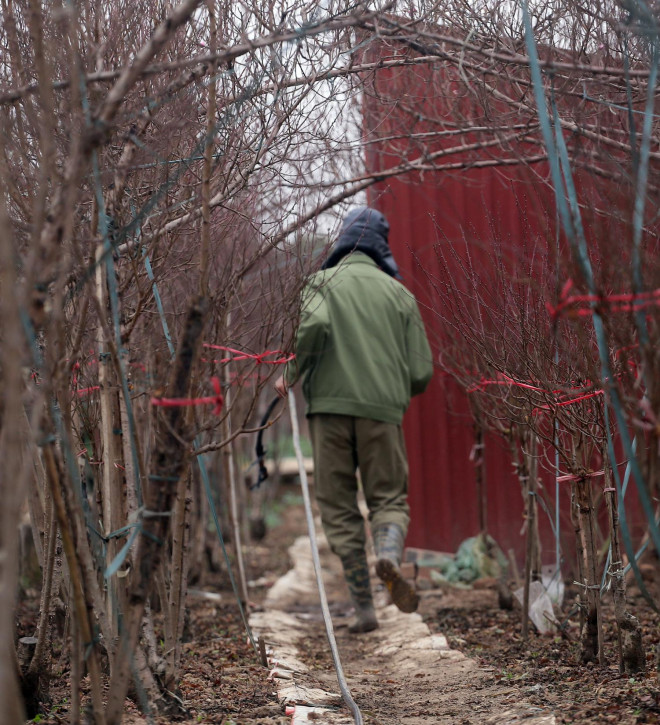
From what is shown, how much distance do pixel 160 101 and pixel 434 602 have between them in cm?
406

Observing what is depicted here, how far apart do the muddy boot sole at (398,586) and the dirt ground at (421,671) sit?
0.62 ft

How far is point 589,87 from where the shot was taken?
11.6ft

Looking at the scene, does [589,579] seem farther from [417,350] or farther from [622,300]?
[417,350]

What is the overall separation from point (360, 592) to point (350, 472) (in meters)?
0.70

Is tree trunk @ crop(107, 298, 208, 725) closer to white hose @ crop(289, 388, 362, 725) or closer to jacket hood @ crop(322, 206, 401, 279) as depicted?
white hose @ crop(289, 388, 362, 725)

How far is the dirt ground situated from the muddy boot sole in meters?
0.19

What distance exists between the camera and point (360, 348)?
5.09 metres

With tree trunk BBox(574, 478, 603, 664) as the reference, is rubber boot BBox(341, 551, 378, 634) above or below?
below

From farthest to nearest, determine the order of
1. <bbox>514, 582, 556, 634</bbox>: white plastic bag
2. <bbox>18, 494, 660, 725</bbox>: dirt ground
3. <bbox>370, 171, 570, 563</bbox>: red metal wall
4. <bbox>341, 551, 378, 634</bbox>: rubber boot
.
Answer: <bbox>370, 171, 570, 563</bbox>: red metal wall, <bbox>341, 551, 378, 634</bbox>: rubber boot, <bbox>514, 582, 556, 634</bbox>: white plastic bag, <bbox>18, 494, 660, 725</bbox>: dirt ground

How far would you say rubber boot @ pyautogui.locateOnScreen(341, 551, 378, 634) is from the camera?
5008 mm

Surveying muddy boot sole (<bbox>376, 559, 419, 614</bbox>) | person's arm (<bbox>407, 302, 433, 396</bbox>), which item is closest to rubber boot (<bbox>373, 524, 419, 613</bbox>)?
muddy boot sole (<bbox>376, 559, 419, 614</bbox>)

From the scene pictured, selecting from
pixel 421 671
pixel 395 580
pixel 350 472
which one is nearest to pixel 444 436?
pixel 350 472

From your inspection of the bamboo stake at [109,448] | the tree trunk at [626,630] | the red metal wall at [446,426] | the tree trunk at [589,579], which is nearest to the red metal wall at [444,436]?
the red metal wall at [446,426]

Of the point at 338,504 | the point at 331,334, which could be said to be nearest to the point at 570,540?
the point at 338,504
